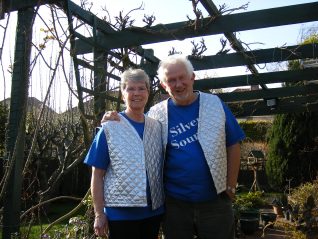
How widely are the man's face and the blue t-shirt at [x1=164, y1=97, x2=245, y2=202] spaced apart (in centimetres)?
12

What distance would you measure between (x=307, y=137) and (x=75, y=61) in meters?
8.38

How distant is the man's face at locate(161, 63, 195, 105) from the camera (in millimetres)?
2188

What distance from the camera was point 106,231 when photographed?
6.69 ft

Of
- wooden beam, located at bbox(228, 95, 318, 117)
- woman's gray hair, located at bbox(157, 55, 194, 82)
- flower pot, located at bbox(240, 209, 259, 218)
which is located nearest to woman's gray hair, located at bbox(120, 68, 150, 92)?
woman's gray hair, located at bbox(157, 55, 194, 82)

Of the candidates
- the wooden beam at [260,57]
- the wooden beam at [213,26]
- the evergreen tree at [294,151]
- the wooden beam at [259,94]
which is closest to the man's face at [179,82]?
the wooden beam at [213,26]

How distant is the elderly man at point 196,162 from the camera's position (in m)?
2.15

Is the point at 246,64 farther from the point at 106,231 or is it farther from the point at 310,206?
the point at 106,231

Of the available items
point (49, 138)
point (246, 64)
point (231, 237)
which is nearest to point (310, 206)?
point (231, 237)

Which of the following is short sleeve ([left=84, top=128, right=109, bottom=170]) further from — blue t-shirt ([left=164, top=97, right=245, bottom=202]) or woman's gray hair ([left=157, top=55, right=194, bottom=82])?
woman's gray hair ([left=157, top=55, right=194, bottom=82])

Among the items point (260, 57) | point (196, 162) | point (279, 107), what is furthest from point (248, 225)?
point (196, 162)

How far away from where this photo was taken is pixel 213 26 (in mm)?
3533

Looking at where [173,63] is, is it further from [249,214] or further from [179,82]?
[249,214]

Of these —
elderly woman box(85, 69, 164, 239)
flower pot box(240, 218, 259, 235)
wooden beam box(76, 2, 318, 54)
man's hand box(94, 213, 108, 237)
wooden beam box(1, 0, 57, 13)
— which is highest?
wooden beam box(76, 2, 318, 54)

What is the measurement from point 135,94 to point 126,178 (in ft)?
1.48
